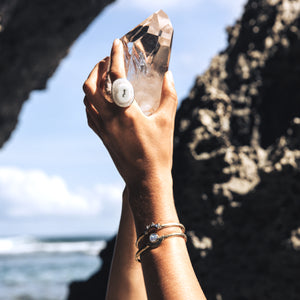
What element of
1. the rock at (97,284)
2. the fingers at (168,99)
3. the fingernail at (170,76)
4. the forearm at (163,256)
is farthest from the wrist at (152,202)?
the rock at (97,284)

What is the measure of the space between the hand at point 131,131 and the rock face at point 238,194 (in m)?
1.65

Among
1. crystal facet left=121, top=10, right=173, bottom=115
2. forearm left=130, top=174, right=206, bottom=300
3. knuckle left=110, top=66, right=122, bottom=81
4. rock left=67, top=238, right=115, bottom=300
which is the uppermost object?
rock left=67, top=238, right=115, bottom=300

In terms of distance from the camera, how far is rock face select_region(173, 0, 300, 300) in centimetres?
242

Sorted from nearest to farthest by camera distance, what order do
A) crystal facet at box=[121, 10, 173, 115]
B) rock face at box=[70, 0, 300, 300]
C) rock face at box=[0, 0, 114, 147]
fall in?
crystal facet at box=[121, 10, 173, 115], rock face at box=[70, 0, 300, 300], rock face at box=[0, 0, 114, 147]

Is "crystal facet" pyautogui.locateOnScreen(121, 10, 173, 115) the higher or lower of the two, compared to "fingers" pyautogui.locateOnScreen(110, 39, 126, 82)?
higher

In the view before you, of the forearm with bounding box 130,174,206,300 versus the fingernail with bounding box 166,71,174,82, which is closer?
the forearm with bounding box 130,174,206,300

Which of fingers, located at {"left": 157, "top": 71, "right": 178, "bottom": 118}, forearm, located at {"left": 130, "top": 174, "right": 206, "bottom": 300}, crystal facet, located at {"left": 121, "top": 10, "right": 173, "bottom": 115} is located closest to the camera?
forearm, located at {"left": 130, "top": 174, "right": 206, "bottom": 300}

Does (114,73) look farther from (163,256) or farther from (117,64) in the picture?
(163,256)

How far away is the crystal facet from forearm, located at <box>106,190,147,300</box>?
44 cm

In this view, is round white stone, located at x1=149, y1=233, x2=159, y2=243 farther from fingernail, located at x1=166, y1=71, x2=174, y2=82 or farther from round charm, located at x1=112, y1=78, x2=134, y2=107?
fingernail, located at x1=166, y1=71, x2=174, y2=82

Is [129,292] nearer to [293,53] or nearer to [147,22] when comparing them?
[147,22]

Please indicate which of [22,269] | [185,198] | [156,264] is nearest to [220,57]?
[185,198]

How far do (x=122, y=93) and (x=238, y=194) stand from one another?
72.2 inches

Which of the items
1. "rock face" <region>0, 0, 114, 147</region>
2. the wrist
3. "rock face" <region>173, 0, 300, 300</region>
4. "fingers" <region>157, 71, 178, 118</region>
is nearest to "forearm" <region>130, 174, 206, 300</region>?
the wrist
